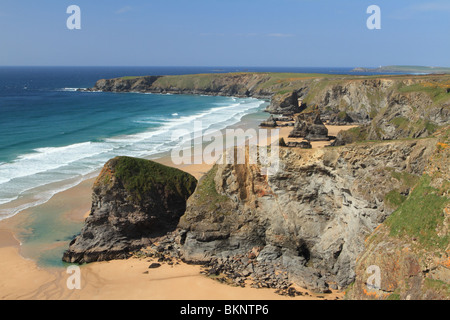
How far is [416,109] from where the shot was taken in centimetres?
3634

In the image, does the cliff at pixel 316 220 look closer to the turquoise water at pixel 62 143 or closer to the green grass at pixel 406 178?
the green grass at pixel 406 178

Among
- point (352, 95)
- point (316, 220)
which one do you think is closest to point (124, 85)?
point (352, 95)

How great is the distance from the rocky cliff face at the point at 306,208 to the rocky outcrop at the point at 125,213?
7.66 feet

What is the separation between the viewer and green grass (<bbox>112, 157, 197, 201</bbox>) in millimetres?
22328

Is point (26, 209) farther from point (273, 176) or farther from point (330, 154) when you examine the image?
point (330, 154)

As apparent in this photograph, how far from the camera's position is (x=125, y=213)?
21.8 metres

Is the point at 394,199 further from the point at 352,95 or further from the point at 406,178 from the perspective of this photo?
the point at 352,95

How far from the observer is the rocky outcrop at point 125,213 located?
2105 centimetres

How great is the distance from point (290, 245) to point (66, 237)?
13.9 meters

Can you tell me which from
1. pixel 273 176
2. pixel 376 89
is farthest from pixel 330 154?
pixel 376 89

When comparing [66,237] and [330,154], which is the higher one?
[330,154]

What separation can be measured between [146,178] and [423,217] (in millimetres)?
15640

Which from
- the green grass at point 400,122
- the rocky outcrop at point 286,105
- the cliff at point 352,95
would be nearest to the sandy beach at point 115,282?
the cliff at point 352,95
